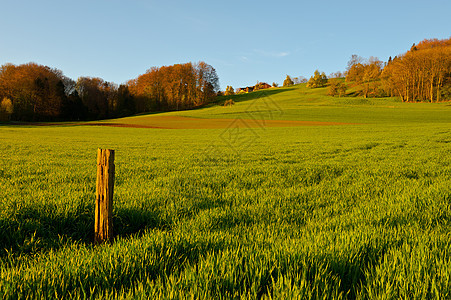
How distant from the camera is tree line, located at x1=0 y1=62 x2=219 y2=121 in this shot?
7581cm

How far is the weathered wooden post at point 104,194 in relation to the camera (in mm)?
2764

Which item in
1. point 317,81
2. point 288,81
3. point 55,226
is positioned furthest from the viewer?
point 288,81

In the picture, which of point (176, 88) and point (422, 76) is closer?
point (422, 76)

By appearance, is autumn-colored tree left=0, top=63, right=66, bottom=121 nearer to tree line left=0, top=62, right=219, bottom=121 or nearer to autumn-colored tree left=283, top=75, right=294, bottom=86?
tree line left=0, top=62, right=219, bottom=121

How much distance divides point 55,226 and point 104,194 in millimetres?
1365

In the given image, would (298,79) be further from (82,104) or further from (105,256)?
(105,256)

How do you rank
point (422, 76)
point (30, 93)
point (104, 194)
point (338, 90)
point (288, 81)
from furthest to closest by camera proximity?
point (288, 81), point (338, 90), point (422, 76), point (30, 93), point (104, 194)

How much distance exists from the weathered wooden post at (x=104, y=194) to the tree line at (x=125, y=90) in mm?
86702

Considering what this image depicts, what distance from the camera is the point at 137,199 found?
4527mm

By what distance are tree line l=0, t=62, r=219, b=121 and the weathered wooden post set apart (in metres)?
86.7

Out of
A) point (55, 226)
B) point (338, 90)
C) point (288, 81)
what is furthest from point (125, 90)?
point (288, 81)

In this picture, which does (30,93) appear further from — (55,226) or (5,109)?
(55,226)

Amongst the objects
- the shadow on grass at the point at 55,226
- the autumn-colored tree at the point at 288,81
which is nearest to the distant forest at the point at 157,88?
the autumn-colored tree at the point at 288,81

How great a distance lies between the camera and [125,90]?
3521 inches
